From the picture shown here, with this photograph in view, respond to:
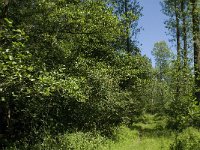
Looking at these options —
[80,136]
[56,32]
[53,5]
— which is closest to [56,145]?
[80,136]

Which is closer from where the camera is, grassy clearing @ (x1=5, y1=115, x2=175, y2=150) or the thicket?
grassy clearing @ (x1=5, y1=115, x2=175, y2=150)

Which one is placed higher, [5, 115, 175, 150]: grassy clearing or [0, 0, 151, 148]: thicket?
[0, 0, 151, 148]: thicket

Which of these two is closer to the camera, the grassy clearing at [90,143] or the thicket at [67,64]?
the grassy clearing at [90,143]

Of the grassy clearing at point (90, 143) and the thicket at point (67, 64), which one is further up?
the thicket at point (67, 64)

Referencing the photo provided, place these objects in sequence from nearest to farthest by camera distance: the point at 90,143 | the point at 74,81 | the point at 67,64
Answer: the point at 74,81 < the point at 90,143 < the point at 67,64

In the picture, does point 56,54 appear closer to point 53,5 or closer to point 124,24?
point 53,5

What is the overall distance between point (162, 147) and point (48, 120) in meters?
6.43

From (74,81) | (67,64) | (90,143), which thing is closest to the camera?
(74,81)

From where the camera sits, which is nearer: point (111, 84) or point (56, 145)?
point (56, 145)

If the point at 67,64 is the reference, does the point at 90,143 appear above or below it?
below

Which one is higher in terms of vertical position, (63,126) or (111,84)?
(111,84)

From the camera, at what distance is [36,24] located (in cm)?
1620

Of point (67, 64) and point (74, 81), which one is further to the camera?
point (67, 64)

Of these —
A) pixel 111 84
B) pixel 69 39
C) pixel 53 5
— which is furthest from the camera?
pixel 111 84
